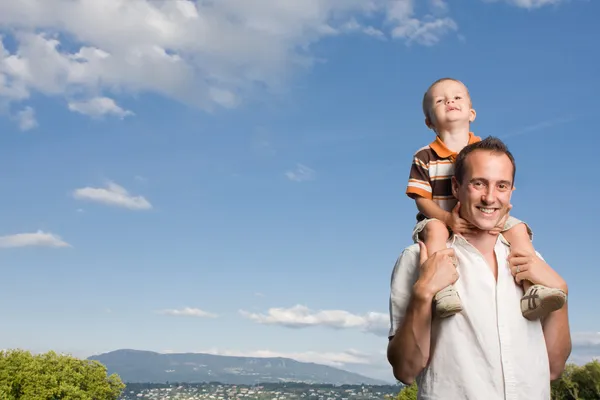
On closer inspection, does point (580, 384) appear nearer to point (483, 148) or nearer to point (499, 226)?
point (499, 226)

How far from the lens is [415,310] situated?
496 centimetres

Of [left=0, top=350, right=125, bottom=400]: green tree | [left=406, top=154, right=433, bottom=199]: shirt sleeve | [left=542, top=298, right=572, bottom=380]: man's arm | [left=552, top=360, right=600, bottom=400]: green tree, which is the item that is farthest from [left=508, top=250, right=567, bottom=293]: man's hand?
[left=552, top=360, right=600, bottom=400]: green tree

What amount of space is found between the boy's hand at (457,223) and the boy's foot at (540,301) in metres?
0.64

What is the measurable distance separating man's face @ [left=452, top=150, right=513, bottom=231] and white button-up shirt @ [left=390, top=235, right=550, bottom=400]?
27 cm

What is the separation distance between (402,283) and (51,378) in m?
54.6

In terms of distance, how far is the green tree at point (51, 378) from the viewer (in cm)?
5303

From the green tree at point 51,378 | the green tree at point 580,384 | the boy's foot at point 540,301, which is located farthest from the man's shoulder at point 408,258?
the green tree at point 580,384

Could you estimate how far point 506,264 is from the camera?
5.32m

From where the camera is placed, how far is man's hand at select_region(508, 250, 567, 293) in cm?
518

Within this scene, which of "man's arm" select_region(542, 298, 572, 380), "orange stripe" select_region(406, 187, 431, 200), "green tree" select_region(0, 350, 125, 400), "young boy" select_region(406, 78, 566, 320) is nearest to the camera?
"young boy" select_region(406, 78, 566, 320)

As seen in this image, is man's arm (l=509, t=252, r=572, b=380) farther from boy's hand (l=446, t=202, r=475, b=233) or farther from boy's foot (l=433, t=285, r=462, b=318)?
boy's foot (l=433, t=285, r=462, b=318)

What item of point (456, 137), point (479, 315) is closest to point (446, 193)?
point (456, 137)

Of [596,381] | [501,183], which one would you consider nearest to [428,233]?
[501,183]

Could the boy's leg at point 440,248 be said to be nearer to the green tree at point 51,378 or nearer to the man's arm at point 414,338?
the man's arm at point 414,338
